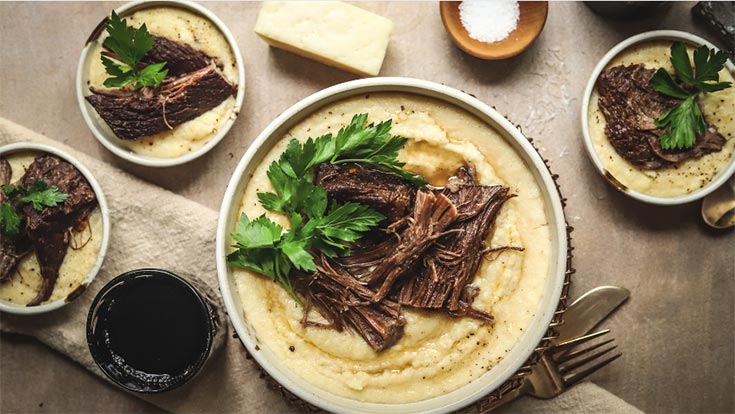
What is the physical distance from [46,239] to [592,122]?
3180 millimetres

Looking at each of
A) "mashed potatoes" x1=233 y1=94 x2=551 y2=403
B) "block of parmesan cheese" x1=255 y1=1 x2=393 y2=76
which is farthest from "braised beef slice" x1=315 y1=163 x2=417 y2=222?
"block of parmesan cheese" x1=255 y1=1 x2=393 y2=76

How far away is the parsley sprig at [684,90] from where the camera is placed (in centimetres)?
374

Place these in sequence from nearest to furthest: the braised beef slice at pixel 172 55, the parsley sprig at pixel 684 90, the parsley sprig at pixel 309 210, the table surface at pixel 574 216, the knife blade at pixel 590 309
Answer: the parsley sprig at pixel 309 210 → the parsley sprig at pixel 684 90 → the knife blade at pixel 590 309 → the braised beef slice at pixel 172 55 → the table surface at pixel 574 216

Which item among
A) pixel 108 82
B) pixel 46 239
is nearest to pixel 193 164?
pixel 108 82

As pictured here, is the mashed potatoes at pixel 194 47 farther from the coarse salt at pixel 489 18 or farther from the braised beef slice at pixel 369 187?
the coarse salt at pixel 489 18

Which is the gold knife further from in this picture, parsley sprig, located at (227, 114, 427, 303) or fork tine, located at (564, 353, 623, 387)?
parsley sprig, located at (227, 114, 427, 303)

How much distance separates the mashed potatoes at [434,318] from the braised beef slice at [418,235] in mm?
189

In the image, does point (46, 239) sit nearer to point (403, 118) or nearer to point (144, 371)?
point (144, 371)

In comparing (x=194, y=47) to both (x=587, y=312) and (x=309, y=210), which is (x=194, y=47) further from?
(x=587, y=312)

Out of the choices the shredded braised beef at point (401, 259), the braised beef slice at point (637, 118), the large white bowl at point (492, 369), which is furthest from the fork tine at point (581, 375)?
the braised beef slice at point (637, 118)

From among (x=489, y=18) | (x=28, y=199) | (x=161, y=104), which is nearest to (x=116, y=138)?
(x=161, y=104)

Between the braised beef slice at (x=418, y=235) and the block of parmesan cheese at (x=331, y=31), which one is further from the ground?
the block of parmesan cheese at (x=331, y=31)

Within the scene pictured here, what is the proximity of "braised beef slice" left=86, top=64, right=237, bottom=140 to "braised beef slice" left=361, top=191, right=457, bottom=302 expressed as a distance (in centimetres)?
150

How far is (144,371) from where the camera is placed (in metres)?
3.45
